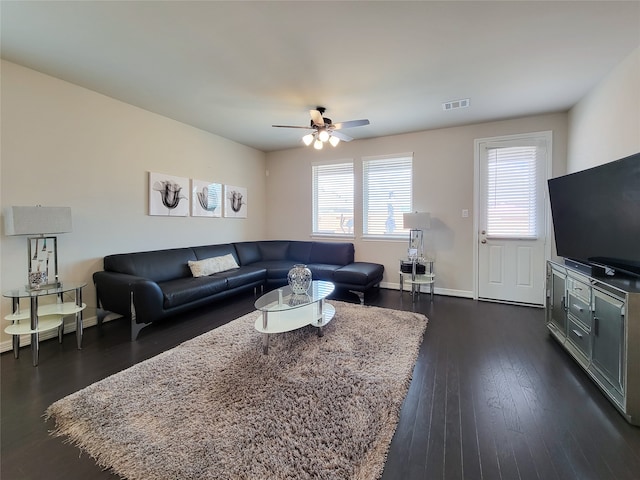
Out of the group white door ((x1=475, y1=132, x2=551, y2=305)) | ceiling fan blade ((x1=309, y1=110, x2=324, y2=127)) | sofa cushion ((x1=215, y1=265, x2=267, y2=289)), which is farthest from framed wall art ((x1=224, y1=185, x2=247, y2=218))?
white door ((x1=475, y1=132, x2=551, y2=305))

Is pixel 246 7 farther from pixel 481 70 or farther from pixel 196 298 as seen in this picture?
pixel 196 298

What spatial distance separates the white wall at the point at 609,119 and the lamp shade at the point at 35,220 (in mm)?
5258

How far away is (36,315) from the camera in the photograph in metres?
2.38

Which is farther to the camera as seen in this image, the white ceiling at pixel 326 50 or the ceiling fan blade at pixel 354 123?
the ceiling fan blade at pixel 354 123

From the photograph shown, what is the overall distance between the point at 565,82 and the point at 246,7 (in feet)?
10.9

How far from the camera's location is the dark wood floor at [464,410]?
138cm

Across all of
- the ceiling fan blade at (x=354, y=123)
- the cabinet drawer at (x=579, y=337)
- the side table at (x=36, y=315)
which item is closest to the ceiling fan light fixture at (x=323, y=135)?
the ceiling fan blade at (x=354, y=123)

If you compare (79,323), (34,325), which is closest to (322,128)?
(79,323)

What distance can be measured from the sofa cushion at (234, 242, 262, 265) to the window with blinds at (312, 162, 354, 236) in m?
1.23

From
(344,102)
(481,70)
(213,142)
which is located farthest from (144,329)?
(481,70)

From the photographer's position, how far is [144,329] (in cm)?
311

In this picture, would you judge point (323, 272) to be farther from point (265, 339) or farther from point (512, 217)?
point (512, 217)

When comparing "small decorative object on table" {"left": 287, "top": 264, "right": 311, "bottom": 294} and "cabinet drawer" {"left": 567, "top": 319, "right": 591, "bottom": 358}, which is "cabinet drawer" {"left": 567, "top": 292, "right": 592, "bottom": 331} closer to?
"cabinet drawer" {"left": 567, "top": 319, "right": 591, "bottom": 358}

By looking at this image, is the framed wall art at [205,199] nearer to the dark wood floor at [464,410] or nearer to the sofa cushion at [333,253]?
the sofa cushion at [333,253]
